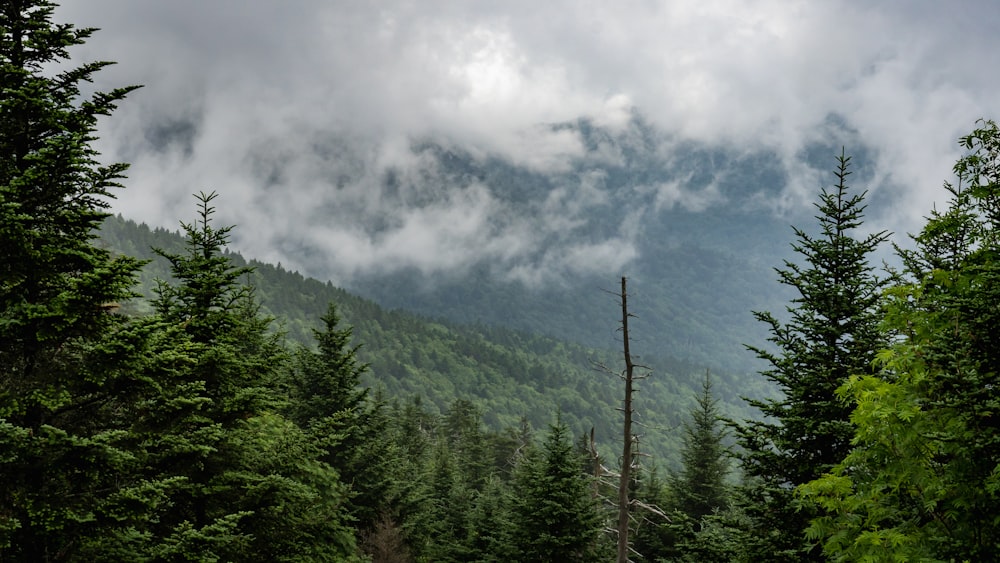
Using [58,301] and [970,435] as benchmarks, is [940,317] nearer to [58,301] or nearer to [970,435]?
[970,435]

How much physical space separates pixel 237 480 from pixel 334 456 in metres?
14.1

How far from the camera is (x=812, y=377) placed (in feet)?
41.3

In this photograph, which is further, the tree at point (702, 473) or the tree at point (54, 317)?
the tree at point (702, 473)

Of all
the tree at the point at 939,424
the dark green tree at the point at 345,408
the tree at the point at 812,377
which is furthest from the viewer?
the dark green tree at the point at 345,408

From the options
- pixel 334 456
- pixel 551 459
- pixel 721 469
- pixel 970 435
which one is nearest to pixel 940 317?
pixel 970 435

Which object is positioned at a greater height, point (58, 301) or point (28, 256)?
point (28, 256)

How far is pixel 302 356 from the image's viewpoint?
28281 mm

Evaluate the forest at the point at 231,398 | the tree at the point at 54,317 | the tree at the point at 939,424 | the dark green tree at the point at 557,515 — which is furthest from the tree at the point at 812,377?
the tree at the point at 54,317

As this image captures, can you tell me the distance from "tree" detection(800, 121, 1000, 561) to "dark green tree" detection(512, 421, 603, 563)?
13.9m

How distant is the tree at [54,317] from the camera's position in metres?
7.35

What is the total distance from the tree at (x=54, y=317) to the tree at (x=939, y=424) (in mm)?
11126

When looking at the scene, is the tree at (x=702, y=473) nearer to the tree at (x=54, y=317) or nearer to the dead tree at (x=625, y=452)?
the dead tree at (x=625, y=452)

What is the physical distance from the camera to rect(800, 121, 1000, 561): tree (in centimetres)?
732

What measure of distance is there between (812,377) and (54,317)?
47.7 feet
